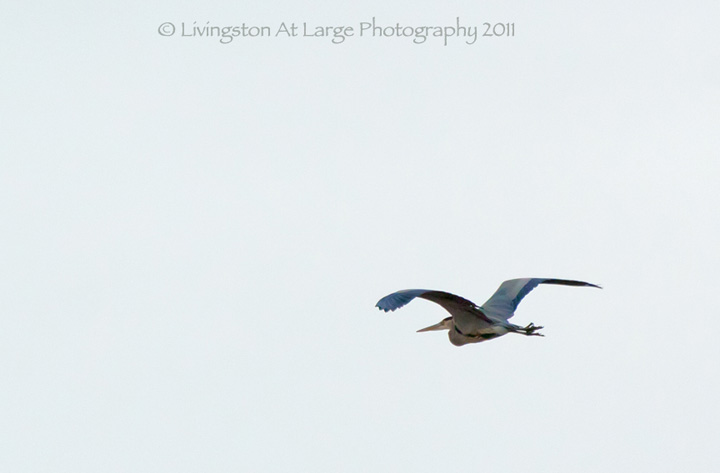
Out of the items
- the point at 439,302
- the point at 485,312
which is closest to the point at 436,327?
the point at 485,312

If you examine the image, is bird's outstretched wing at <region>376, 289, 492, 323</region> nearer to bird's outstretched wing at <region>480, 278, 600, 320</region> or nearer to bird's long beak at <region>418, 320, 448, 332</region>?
bird's outstretched wing at <region>480, 278, 600, 320</region>

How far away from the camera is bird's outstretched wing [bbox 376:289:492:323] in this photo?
59.4ft

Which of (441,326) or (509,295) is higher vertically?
(509,295)

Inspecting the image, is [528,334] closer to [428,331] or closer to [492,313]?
[492,313]

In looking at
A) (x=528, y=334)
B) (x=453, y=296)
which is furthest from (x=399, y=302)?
(x=528, y=334)

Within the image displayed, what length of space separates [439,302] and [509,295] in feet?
6.97

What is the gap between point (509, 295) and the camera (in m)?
21.8

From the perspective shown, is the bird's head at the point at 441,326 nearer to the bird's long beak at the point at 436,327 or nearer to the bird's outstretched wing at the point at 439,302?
the bird's long beak at the point at 436,327

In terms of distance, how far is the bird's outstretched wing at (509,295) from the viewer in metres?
21.1

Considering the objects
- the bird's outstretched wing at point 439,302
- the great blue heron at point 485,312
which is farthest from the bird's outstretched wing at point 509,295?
the bird's outstretched wing at point 439,302

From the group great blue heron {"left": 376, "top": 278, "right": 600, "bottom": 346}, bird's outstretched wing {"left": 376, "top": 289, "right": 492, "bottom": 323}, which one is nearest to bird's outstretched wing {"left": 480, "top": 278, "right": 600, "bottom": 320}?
great blue heron {"left": 376, "top": 278, "right": 600, "bottom": 346}

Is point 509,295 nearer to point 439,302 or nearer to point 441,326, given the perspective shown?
point 441,326

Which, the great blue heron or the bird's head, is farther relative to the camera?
the bird's head

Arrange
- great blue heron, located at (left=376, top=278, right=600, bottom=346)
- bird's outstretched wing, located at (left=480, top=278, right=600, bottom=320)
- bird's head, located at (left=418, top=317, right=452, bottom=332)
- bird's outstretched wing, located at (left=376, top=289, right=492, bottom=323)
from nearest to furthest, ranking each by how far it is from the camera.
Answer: bird's outstretched wing, located at (left=376, top=289, right=492, bottom=323)
great blue heron, located at (left=376, top=278, right=600, bottom=346)
bird's outstretched wing, located at (left=480, top=278, right=600, bottom=320)
bird's head, located at (left=418, top=317, right=452, bottom=332)
